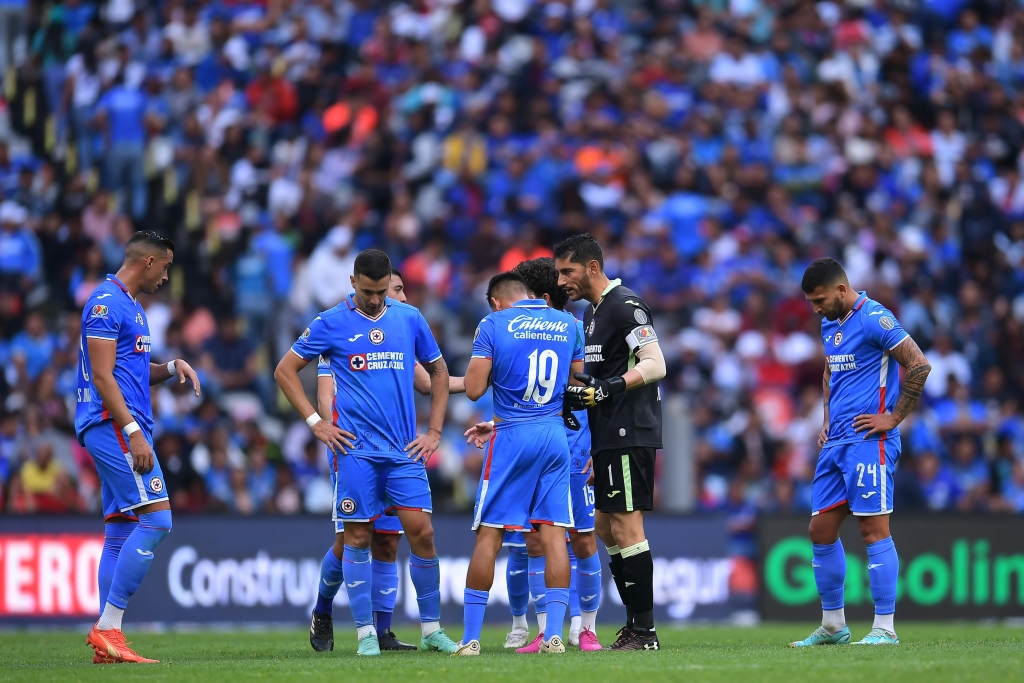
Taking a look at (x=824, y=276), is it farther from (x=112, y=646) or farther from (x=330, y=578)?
(x=112, y=646)

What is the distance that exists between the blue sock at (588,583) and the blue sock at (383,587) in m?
1.35

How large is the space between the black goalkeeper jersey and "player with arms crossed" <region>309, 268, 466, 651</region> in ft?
5.31

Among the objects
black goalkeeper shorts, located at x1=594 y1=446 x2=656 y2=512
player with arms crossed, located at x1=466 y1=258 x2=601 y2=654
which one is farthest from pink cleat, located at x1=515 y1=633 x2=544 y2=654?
black goalkeeper shorts, located at x1=594 y1=446 x2=656 y2=512

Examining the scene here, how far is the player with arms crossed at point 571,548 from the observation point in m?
10.1

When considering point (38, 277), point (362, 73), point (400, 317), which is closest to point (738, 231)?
point (362, 73)

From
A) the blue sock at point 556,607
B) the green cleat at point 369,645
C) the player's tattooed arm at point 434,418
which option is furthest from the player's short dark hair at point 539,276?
the green cleat at point 369,645

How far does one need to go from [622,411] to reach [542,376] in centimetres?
60

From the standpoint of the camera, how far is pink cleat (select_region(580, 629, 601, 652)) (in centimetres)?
991

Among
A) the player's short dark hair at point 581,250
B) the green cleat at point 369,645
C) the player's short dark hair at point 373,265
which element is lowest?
the green cleat at point 369,645

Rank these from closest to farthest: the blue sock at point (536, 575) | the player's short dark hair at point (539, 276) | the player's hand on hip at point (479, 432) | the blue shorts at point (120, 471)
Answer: the blue shorts at point (120, 471) < the player's hand on hip at point (479, 432) < the player's short dark hair at point (539, 276) < the blue sock at point (536, 575)

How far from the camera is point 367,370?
9.61 metres

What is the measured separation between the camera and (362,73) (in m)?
22.5

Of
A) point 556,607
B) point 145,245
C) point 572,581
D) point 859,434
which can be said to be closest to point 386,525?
point 556,607

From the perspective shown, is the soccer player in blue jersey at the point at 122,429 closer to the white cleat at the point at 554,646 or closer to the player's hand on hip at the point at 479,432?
the player's hand on hip at the point at 479,432
